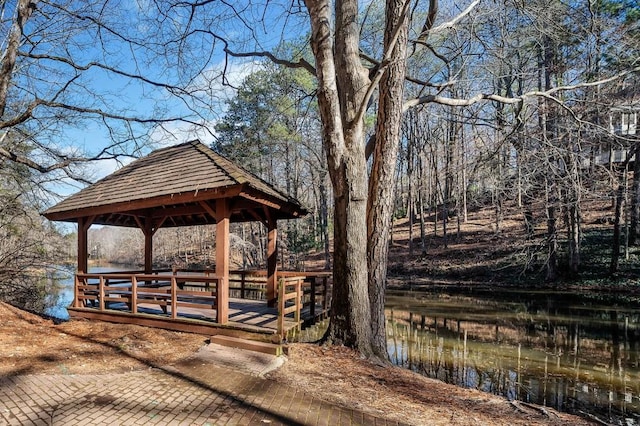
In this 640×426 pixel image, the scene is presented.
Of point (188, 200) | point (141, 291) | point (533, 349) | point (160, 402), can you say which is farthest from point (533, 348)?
point (141, 291)

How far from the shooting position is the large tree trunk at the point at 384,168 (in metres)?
5.80

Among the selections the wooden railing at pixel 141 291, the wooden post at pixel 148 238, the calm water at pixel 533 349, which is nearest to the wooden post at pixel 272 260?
the wooden railing at pixel 141 291

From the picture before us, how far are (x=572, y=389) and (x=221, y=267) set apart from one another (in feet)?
21.0

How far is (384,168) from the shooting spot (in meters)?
5.82

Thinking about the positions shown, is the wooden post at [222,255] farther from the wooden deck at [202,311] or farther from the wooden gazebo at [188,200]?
the wooden deck at [202,311]

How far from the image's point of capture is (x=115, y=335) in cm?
662

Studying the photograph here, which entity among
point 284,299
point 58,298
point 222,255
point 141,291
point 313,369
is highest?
point 222,255

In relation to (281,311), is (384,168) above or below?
above

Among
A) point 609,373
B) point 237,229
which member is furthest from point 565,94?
point 237,229

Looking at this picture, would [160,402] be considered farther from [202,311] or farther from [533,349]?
[533,349]

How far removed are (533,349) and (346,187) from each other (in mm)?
6370

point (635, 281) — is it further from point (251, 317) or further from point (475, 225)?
point (251, 317)

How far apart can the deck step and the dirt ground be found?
23 cm

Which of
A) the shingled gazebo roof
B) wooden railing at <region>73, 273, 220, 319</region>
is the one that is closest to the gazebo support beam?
the shingled gazebo roof
